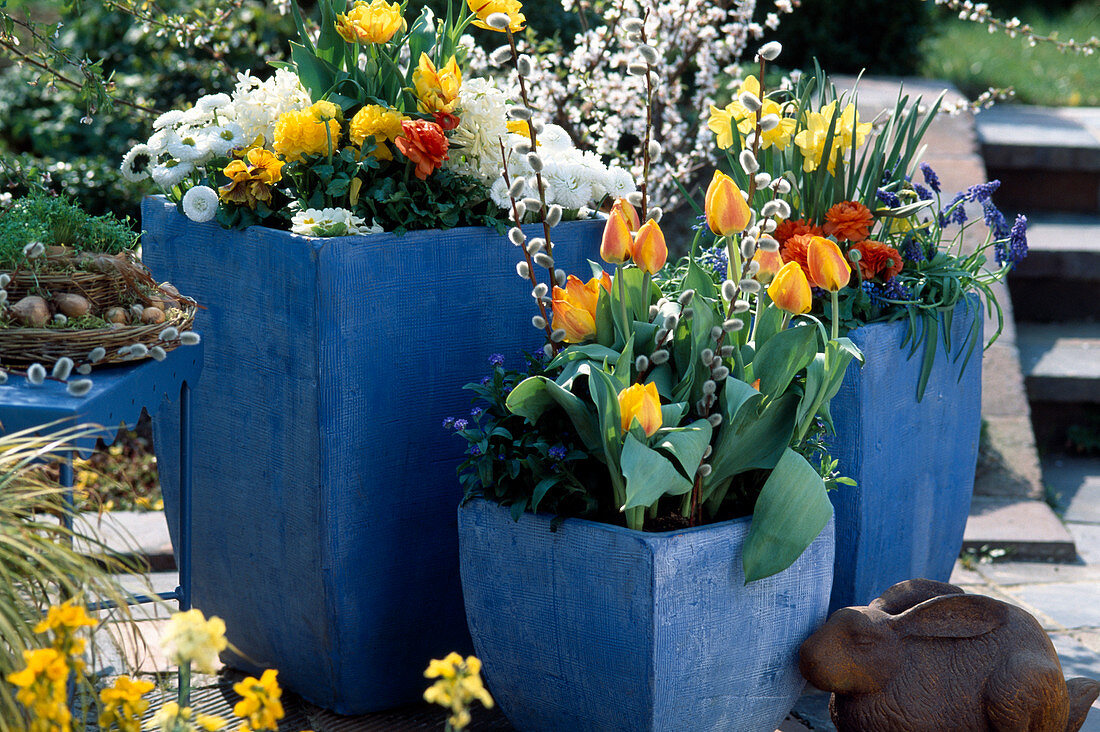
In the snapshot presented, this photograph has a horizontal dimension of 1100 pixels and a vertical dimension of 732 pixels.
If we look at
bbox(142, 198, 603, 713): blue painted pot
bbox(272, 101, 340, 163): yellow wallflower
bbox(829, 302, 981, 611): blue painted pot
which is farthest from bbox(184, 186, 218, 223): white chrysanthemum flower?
bbox(829, 302, 981, 611): blue painted pot

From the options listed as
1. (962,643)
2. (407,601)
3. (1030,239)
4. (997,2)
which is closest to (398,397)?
(407,601)

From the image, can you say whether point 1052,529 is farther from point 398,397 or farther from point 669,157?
point 398,397

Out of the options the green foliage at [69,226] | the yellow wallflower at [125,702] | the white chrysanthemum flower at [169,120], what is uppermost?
the white chrysanthemum flower at [169,120]

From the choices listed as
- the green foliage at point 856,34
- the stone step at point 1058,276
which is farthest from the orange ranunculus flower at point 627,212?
the green foliage at point 856,34

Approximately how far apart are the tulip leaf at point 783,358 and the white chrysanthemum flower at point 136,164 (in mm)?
1278

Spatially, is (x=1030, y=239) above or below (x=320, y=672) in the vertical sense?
above

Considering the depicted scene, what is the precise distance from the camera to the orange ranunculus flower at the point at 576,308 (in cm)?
191

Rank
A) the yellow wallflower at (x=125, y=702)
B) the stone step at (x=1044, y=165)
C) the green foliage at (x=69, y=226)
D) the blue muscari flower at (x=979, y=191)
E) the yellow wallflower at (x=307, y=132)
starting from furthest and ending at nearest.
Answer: the stone step at (x=1044, y=165) → the blue muscari flower at (x=979, y=191) → the yellow wallflower at (x=307, y=132) → the green foliage at (x=69, y=226) → the yellow wallflower at (x=125, y=702)

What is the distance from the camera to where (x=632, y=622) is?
1.75 metres

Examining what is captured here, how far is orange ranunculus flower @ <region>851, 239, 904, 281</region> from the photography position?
232cm

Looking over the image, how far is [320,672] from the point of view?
2.21m

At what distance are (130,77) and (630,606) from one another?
445 cm

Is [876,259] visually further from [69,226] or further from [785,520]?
[69,226]

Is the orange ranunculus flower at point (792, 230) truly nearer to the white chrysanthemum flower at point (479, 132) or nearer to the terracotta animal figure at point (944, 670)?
the white chrysanthemum flower at point (479, 132)
